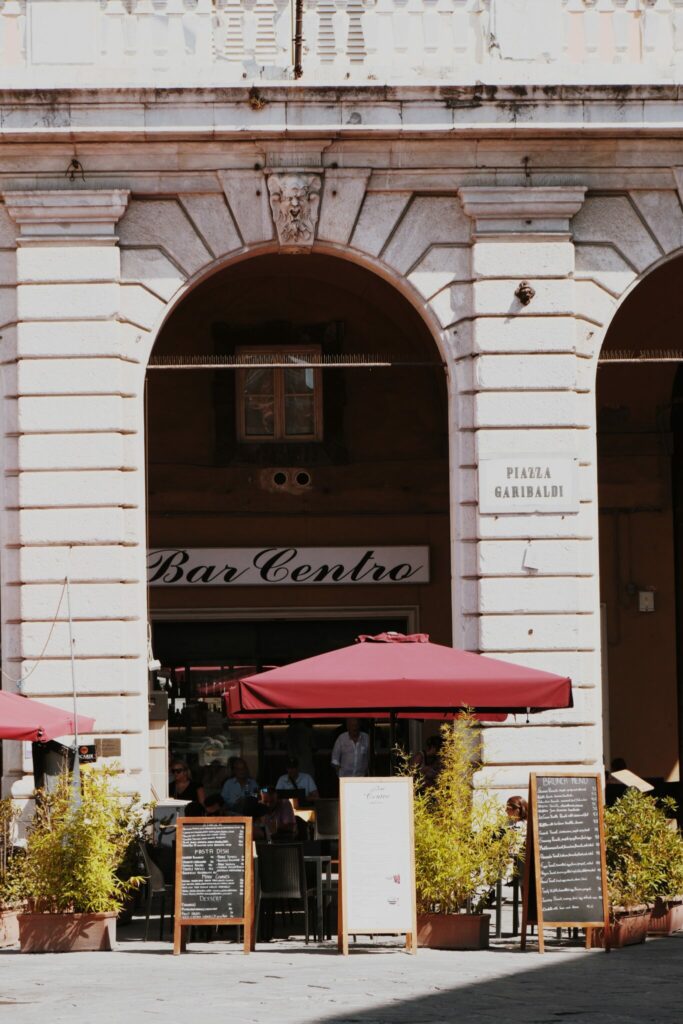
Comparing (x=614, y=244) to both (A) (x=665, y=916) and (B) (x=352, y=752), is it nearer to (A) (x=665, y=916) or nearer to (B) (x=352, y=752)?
(B) (x=352, y=752)

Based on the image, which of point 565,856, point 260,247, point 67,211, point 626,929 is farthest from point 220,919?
point 67,211

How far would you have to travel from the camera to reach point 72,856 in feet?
48.4

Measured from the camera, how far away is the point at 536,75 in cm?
1905

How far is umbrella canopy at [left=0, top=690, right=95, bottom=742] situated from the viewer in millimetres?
14844

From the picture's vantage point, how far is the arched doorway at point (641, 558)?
24.7 m

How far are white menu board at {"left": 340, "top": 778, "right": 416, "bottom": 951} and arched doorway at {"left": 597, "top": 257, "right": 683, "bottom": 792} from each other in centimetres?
1057

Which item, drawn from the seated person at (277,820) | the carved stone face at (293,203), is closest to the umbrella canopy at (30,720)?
the seated person at (277,820)

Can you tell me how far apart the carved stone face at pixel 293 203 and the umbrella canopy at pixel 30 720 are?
579 cm

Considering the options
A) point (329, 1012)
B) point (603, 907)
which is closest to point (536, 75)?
point (603, 907)

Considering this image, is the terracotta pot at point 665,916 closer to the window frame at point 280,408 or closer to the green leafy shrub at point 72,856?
the green leafy shrub at point 72,856

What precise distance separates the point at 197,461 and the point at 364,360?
8.44ft

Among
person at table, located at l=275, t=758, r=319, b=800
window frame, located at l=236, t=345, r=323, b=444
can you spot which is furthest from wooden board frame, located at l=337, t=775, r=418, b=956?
window frame, located at l=236, t=345, r=323, b=444

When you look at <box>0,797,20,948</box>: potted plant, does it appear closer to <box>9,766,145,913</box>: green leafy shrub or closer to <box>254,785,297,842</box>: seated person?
<box>9,766,145,913</box>: green leafy shrub

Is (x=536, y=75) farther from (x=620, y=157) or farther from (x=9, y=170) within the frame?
(x=9, y=170)
